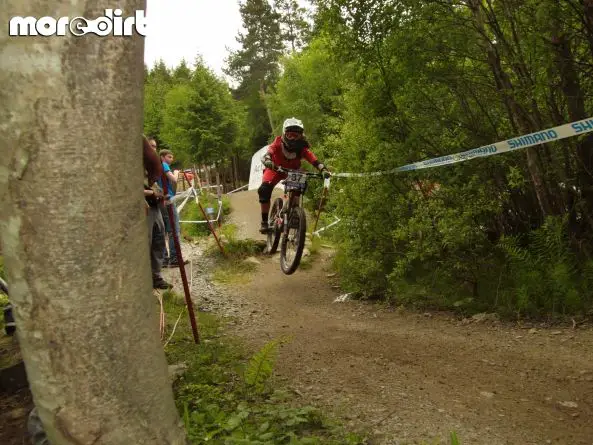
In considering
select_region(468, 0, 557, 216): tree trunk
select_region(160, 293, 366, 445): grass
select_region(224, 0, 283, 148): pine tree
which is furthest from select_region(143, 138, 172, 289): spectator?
select_region(224, 0, 283, 148): pine tree

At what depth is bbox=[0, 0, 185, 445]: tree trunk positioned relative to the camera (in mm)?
1434

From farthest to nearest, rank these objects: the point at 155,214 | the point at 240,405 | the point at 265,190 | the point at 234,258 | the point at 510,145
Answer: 1. the point at 234,258
2. the point at 265,190
3. the point at 155,214
4. the point at 510,145
5. the point at 240,405

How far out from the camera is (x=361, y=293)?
26.3ft

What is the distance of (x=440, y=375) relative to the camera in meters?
4.12

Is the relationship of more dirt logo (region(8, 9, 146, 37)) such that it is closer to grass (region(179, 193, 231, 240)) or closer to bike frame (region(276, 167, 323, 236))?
bike frame (region(276, 167, 323, 236))

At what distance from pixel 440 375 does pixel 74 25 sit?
3777 millimetres

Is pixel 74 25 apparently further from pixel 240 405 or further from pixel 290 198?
pixel 290 198

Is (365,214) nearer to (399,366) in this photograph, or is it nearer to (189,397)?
(399,366)

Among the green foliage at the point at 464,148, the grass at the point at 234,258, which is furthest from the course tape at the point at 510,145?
the grass at the point at 234,258

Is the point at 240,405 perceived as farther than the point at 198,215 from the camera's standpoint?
No

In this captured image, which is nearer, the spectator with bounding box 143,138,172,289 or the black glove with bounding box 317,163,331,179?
the spectator with bounding box 143,138,172,289

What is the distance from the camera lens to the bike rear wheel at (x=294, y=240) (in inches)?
283

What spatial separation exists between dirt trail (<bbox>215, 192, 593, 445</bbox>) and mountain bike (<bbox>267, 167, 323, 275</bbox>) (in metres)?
1.18

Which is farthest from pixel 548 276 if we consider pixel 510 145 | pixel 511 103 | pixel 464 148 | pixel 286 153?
pixel 286 153
